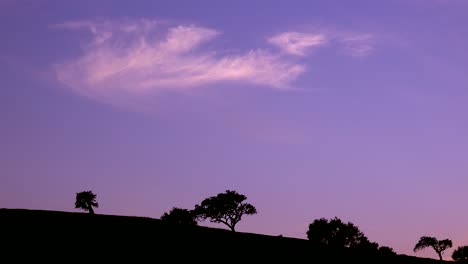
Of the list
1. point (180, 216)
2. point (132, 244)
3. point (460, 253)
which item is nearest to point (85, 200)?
point (180, 216)

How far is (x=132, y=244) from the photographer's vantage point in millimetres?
53875

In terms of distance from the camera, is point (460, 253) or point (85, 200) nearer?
point (85, 200)

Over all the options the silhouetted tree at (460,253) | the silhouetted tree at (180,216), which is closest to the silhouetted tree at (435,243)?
the silhouetted tree at (460,253)

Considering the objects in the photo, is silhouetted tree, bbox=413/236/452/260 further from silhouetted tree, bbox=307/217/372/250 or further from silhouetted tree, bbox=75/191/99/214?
silhouetted tree, bbox=75/191/99/214

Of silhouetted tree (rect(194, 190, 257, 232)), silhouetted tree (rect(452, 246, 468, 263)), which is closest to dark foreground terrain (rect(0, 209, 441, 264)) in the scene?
silhouetted tree (rect(194, 190, 257, 232))

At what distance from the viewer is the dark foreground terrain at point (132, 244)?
4669 cm

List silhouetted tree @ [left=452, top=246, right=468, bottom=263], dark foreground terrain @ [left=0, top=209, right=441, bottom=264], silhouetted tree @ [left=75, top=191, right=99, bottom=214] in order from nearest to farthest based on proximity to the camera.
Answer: dark foreground terrain @ [left=0, top=209, right=441, bottom=264] < silhouetted tree @ [left=75, top=191, right=99, bottom=214] < silhouetted tree @ [left=452, top=246, right=468, bottom=263]

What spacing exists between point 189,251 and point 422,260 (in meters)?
46.9

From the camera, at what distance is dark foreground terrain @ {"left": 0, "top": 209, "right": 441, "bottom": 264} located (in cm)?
4669

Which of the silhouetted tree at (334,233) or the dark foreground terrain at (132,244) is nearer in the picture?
the dark foreground terrain at (132,244)

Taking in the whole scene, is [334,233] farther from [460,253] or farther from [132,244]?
[132,244]

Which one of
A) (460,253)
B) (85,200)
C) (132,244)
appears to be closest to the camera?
(132,244)

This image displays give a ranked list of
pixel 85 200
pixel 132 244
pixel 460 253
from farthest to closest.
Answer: pixel 460 253 < pixel 85 200 < pixel 132 244

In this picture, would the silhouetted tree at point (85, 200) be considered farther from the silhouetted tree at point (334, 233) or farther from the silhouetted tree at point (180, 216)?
the silhouetted tree at point (334, 233)
